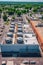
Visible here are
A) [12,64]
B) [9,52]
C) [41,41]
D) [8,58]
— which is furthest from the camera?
[41,41]

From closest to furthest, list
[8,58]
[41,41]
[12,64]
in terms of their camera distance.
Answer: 1. [12,64]
2. [8,58]
3. [41,41]

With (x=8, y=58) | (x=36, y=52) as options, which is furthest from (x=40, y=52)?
(x=8, y=58)

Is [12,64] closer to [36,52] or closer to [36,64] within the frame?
[36,64]

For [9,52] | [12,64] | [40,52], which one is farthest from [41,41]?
[12,64]

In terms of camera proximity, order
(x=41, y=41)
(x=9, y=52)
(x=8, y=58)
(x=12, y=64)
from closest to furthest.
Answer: (x=12, y=64) < (x=8, y=58) < (x=9, y=52) < (x=41, y=41)

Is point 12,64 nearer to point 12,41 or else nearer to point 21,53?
point 21,53

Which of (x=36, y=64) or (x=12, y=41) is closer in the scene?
(x=36, y=64)

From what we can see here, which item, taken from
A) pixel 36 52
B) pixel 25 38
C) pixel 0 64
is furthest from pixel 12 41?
pixel 0 64

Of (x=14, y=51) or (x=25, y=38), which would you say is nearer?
(x=14, y=51)
